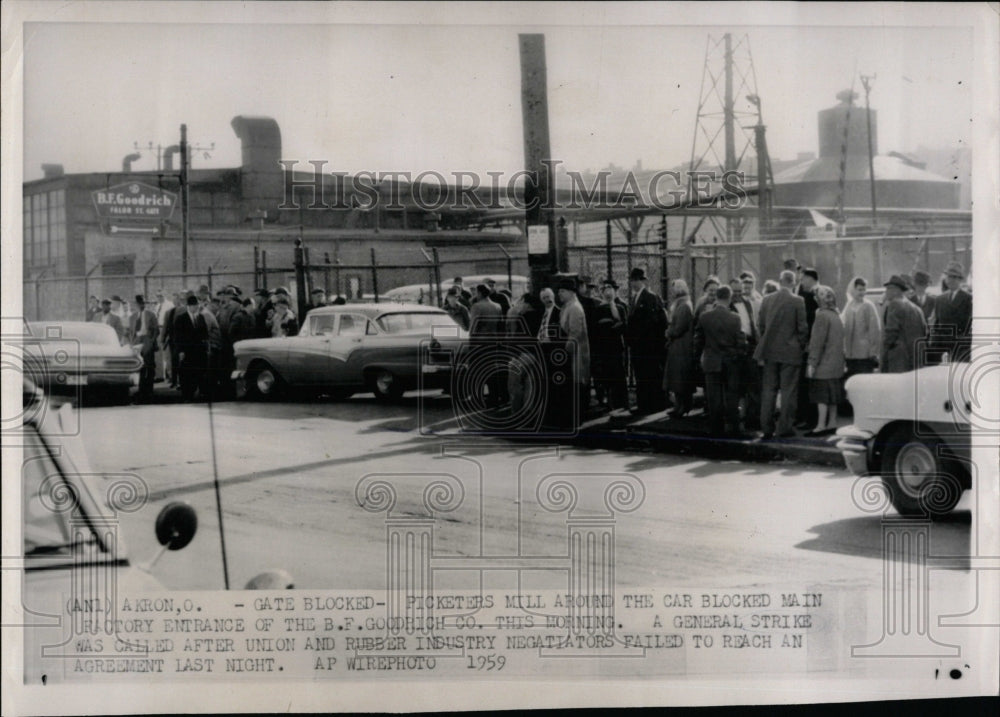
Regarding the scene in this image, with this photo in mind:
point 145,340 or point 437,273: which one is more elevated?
point 437,273

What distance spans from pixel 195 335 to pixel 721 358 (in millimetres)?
2627

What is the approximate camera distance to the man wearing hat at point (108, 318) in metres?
4.21

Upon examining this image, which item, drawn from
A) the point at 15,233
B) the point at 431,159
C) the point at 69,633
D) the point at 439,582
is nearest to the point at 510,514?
the point at 439,582

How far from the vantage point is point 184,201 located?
14.1 feet

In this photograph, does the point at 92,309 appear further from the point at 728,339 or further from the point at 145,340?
the point at 728,339

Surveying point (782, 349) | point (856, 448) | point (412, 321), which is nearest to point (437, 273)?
point (412, 321)

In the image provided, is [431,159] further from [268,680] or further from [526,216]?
[268,680]

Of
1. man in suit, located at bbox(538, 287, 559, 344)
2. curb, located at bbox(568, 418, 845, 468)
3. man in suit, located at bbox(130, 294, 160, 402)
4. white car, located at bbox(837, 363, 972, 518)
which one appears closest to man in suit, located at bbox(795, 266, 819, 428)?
curb, located at bbox(568, 418, 845, 468)

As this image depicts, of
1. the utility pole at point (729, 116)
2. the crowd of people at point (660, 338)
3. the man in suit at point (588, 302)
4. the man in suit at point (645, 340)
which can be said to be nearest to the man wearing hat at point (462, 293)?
the crowd of people at point (660, 338)

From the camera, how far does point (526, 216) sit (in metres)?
4.38

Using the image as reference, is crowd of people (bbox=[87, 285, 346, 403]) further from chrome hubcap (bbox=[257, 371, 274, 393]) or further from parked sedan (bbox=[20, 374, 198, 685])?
parked sedan (bbox=[20, 374, 198, 685])

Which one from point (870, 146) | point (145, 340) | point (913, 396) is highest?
point (870, 146)

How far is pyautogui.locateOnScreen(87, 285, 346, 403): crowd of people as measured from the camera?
170 inches

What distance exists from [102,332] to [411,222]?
143cm
